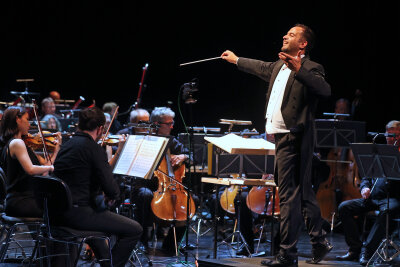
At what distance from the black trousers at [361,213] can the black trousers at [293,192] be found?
2152 mm

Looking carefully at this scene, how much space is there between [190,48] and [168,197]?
4.57 metres

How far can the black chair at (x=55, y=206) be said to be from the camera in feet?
11.3

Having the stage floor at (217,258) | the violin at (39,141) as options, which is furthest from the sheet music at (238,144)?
the violin at (39,141)

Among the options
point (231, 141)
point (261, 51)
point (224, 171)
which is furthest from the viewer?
point (261, 51)

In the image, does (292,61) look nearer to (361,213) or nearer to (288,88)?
(288,88)

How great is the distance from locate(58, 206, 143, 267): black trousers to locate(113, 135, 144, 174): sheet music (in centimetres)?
46

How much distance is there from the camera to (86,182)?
12.1 ft

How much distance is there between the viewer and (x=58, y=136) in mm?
5066

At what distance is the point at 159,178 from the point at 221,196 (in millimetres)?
1180

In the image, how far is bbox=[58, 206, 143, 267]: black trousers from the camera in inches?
143

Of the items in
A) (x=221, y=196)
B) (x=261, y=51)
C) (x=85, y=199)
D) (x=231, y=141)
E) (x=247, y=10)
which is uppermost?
(x=247, y=10)

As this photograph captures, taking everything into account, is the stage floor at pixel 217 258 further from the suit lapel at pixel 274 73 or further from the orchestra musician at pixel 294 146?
the suit lapel at pixel 274 73

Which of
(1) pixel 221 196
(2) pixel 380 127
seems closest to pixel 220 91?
(2) pixel 380 127

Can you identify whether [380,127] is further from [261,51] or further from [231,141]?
[231,141]
